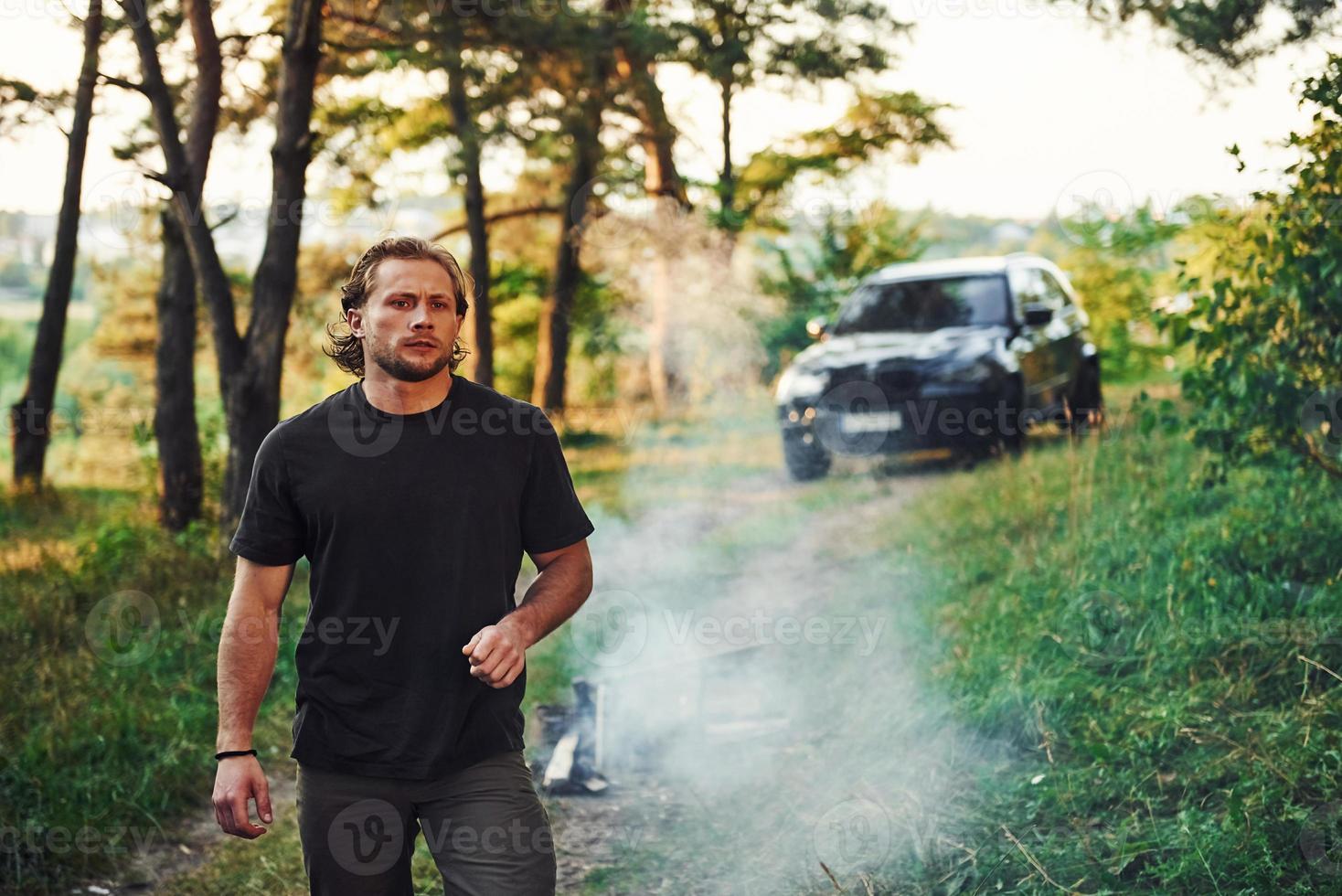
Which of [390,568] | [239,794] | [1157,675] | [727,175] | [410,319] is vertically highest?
[727,175]

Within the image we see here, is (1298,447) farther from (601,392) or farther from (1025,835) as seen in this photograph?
(601,392)

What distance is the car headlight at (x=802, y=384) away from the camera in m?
12.1

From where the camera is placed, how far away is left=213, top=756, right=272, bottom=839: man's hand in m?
2.92

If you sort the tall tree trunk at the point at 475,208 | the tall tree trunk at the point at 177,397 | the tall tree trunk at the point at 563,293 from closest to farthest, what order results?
the tall tree trunk at the point at 177,397
the tall tree trunk at the point at 475,208
the tall tree trunk at the point at 563,293

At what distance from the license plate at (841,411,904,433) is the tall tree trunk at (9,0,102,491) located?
8956mm

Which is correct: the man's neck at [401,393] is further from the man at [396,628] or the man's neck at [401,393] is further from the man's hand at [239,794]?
the man's hand at [239,794]

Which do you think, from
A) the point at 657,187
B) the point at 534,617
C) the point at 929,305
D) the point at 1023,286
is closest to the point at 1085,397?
the point at 1023,286

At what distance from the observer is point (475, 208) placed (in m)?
18.5

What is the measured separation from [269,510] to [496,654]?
675 mm

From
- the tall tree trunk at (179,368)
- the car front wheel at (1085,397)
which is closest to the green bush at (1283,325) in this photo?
the car front wheel at (1085,397)

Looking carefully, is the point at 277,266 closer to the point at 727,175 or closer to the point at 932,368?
the point at 932,368

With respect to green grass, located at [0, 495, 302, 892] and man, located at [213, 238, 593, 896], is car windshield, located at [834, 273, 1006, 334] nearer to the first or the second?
green grass, located at [0, 495, 302, 892]

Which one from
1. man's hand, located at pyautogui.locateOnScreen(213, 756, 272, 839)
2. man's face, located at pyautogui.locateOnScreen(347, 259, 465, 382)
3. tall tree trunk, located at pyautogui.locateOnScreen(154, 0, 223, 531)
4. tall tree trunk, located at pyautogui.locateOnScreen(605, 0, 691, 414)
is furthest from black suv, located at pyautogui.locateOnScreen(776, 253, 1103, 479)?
man's hand, located at pyautogui.locateOnScreen(213, 756, 272, 839)

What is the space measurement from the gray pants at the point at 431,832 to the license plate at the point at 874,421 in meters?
9.33
